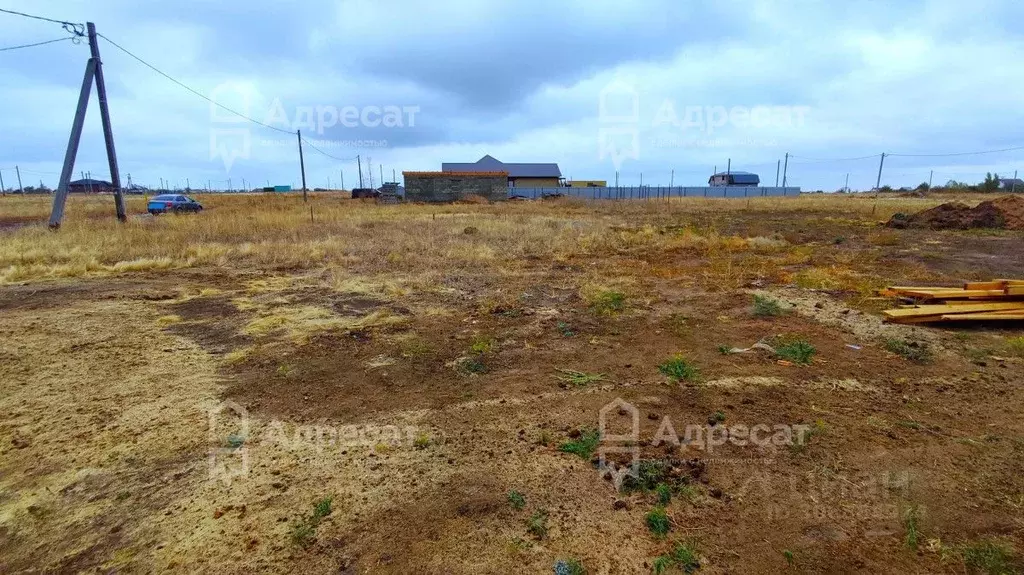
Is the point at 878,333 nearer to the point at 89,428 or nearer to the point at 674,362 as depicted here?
the point at 674,362

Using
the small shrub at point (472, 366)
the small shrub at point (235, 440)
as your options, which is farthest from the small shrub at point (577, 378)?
the small shrub at point (235, 440)

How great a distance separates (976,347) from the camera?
5082 millimetres

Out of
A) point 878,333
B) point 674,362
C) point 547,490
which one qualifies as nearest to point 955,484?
point 674,362

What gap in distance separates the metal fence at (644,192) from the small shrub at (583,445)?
133 feet

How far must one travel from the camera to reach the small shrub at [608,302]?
21.8 feet

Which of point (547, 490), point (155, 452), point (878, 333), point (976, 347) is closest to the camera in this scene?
point (547, 490)

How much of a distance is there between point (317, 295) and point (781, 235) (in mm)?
14385

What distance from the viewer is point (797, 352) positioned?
15.9ft

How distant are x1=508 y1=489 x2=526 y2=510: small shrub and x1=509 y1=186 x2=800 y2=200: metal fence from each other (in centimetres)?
4108

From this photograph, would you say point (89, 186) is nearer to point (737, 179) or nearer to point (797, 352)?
point (797, 352)

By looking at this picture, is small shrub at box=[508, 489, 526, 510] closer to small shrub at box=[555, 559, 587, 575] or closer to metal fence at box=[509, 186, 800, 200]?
small shrub at box=[555, 559, 587, 575]

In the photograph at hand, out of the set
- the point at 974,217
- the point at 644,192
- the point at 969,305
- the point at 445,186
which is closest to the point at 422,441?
the point at 969,305

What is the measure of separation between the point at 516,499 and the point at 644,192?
51.9 metres

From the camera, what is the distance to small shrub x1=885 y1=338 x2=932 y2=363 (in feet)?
15.7
